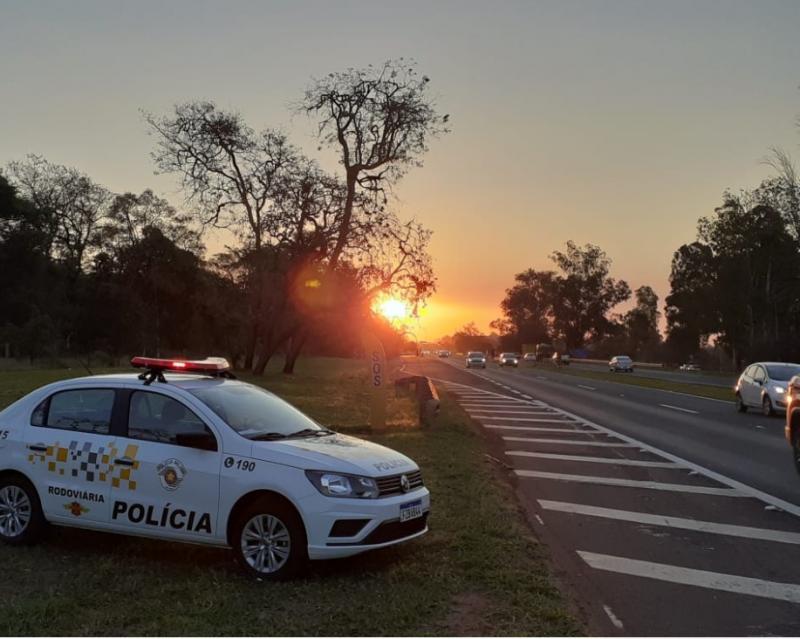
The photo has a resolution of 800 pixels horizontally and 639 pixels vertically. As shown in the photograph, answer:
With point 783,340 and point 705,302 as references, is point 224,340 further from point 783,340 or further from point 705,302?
point 705,302

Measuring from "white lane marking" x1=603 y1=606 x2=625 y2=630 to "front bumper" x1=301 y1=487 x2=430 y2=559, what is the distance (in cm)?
170

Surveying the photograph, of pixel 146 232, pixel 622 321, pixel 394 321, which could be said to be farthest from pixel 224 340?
pixel 622 321

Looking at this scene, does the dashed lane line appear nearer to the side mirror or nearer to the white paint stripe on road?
the white paint stripe on road

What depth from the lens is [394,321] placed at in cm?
4281

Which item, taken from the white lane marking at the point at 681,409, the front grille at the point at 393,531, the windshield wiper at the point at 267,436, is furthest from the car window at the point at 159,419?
the white lane marking at the point at 681,409

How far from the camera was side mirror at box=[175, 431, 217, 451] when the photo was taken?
6180 millimetres

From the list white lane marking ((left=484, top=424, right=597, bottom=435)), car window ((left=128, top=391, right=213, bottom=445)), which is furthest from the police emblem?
white lane marking ((left=484, top=424, right=597, bottom=435))

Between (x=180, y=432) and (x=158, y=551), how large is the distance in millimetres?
1203

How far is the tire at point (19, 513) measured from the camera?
6801mm

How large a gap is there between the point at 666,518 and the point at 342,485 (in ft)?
14.5

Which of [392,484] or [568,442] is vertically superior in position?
[392,484]

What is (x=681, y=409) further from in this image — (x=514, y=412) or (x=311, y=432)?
(x=311, y=432)

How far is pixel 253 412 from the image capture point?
6.89m

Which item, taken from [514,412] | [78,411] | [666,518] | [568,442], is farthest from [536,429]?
[78,411]
